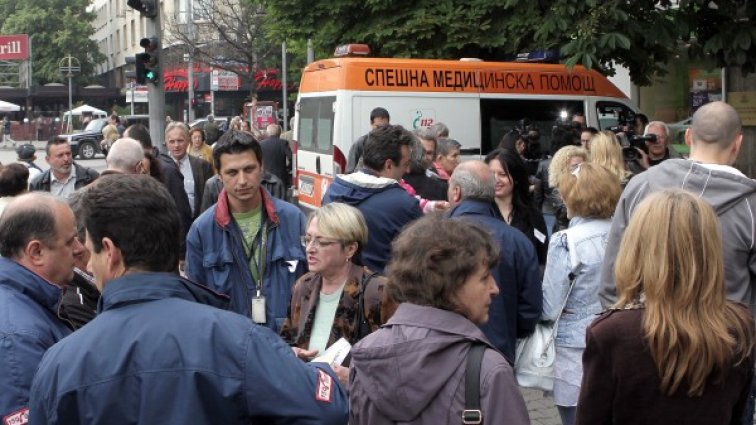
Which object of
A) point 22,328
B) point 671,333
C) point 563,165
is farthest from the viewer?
point 563,165

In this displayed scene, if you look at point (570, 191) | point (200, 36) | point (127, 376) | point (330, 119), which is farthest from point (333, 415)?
point (200, 36)

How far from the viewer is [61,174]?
327 inches

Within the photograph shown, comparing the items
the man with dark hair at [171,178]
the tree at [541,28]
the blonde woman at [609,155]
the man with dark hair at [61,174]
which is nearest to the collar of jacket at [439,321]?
Answer: the blonde woman at [609,155]

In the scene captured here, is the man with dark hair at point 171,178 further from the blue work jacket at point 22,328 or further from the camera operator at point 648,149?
the blue work jacket at point 22,328

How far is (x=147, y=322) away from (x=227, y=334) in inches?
7.3

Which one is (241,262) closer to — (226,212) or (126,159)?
(226,212)

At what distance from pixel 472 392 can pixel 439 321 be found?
23 cm

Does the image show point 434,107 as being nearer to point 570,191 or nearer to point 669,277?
point 570,191

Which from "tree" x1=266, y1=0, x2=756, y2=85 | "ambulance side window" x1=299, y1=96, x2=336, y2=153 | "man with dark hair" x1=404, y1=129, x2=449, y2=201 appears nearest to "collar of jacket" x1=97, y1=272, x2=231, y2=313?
"man with dark hair" x1=404, y1=129, x2=449, y2=201

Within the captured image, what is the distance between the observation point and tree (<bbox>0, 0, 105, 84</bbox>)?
71.2m

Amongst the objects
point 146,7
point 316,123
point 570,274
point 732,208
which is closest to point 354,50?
point 316,123

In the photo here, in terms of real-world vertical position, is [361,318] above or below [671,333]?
below

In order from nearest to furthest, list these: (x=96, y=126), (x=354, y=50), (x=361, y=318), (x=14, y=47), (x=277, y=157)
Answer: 1. (x=361, y=318)
2. (x=354, y=50)
3. (x=277, y=157)
4. (x=96, y=126)
5. (x=14, y=47)

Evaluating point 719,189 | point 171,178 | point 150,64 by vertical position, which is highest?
point 150,64
